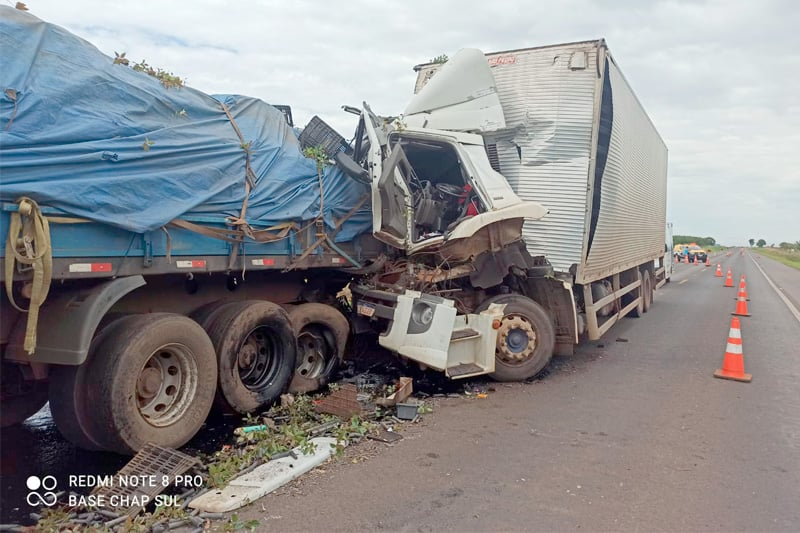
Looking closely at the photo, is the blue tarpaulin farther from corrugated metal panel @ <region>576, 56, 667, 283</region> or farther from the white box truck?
corrugated metal panel @ <region>576, 56, 667, 283</region>

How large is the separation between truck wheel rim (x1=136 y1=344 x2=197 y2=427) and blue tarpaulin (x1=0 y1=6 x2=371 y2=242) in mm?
1088

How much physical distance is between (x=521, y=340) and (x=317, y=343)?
2.41 m

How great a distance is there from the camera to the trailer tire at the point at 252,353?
5.07 m

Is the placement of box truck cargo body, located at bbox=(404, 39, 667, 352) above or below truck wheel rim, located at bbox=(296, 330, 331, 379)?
above

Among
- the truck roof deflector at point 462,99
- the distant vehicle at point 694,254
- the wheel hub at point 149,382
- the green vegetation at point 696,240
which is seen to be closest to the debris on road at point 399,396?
the wheel hub at point 149,382

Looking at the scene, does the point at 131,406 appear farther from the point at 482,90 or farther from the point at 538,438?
the point at 482,90

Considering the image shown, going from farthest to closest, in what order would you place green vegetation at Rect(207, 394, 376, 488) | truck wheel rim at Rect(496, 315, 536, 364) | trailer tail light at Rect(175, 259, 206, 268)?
1. truck wheel rim at Rect(496, 315, 536, 364)
2. trailer tail light at Rect(175, 259, 206, 268)
3. green vegetation at Rect(207, 394, 376, 488)

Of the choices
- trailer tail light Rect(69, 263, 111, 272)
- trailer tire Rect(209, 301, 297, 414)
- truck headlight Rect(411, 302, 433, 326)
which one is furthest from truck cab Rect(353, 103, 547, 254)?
trailer tail light Rect(69, 263, 111, 272)

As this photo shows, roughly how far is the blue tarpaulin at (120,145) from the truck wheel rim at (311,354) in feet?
4.86

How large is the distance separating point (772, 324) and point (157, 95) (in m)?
12.5

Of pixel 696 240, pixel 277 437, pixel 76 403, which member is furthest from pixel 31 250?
pixel 696 240

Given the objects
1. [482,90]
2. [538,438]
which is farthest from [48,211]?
[482,90]

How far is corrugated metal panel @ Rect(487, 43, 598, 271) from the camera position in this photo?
737 centimetres

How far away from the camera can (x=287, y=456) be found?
4.28 meters
